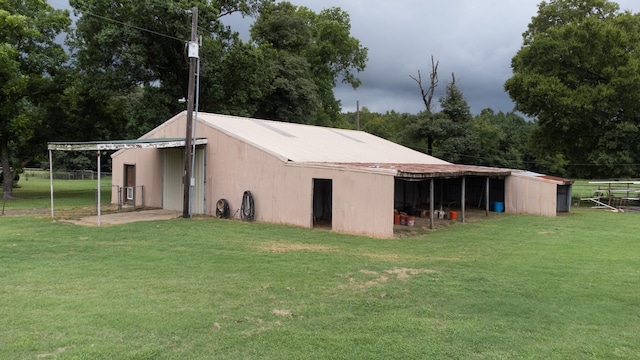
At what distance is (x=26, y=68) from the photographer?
22.6 metres

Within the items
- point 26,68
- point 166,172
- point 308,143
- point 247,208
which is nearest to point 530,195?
point 308,143

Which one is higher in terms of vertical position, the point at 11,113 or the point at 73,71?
the point at 73,71

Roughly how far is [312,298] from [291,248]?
379cm

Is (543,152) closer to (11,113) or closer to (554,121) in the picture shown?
(554,121)

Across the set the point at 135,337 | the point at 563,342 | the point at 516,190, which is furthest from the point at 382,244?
the point at 516,190

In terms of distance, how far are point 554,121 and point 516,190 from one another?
7.60 metres

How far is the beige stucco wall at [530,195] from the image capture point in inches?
677

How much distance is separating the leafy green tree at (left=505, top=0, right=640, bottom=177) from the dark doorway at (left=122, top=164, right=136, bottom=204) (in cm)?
1953

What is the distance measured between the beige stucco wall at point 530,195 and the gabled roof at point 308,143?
4.47 m

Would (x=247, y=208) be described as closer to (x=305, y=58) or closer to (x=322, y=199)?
(x=322, y=199)

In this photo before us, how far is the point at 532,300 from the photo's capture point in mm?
5711

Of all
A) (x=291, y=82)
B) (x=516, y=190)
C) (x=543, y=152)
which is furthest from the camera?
(x=291, y=82)

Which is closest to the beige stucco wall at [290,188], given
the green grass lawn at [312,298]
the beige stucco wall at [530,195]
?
the green grass lawn at [312,298]

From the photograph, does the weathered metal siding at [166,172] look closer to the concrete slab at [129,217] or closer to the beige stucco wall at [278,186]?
the beige stucco wall at [278,186]
